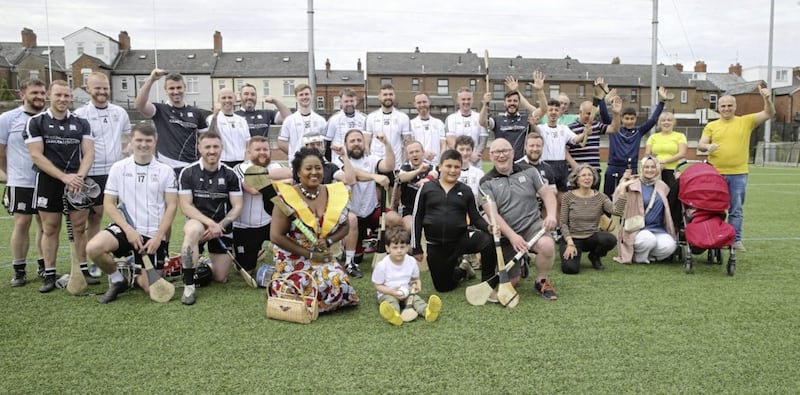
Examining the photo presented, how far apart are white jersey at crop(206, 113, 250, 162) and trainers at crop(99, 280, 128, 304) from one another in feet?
6.49

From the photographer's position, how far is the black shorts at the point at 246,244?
570 centimetres

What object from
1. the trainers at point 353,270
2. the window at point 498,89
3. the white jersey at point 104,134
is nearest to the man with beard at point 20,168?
the white jersey at point 104,134

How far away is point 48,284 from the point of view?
17.1 feet

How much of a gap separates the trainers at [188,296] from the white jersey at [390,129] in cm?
302

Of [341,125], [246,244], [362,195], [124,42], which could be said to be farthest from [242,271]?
[124,42]

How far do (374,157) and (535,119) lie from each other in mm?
2129

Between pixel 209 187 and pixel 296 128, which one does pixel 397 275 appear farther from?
pixel 296 128

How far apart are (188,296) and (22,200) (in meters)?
2.06

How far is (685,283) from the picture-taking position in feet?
17.6

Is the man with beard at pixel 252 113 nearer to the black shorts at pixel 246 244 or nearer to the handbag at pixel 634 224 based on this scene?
the black shorts at pixel 246 244

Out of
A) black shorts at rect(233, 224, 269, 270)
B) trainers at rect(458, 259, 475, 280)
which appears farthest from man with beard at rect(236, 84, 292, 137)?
trainers at rect(458, 259, 475, 280)

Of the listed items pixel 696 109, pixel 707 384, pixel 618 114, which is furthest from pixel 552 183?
pixel 696 109

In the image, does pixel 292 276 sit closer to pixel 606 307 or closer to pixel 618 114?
pixel 606 307

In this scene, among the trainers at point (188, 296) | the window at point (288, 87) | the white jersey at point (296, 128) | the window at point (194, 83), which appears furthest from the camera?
the window at point (288, 87)
